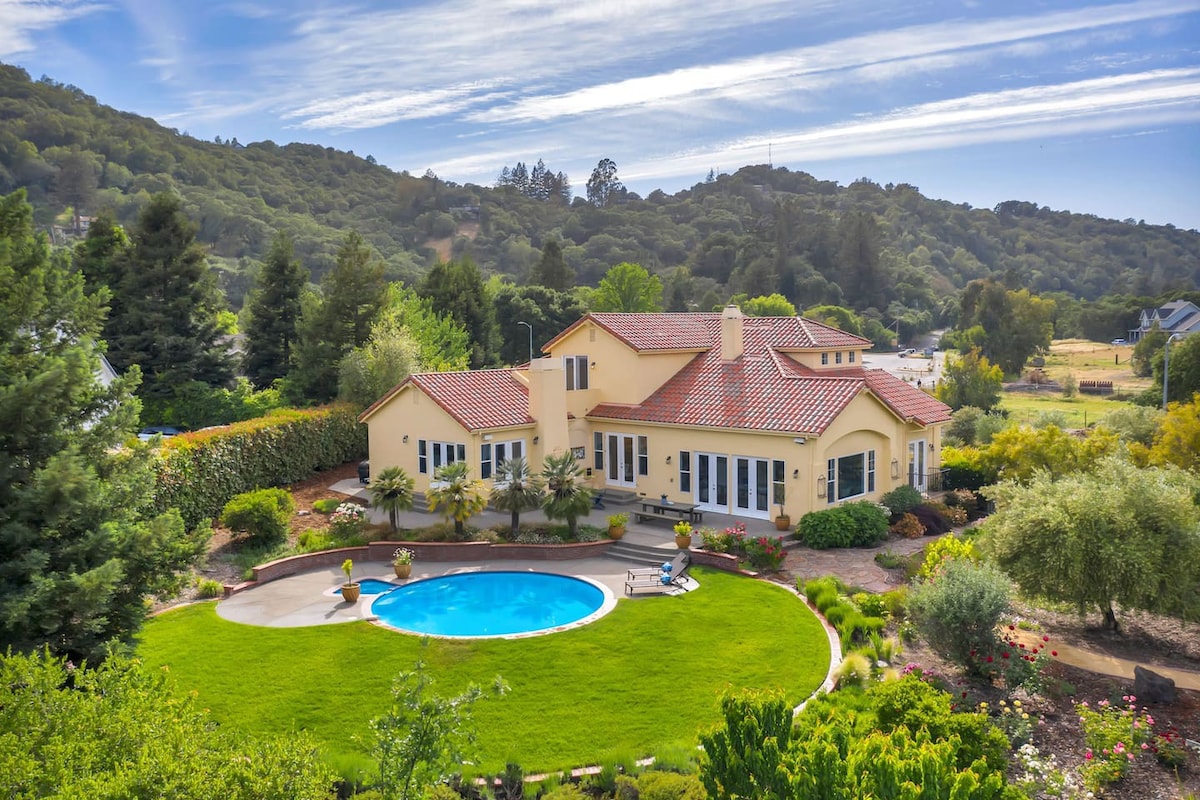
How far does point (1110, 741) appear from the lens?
1184cm

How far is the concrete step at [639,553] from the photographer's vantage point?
23.7m

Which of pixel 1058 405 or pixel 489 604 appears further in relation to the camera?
pixel 1058 405

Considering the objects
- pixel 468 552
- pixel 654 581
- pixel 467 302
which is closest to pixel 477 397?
pixel 468 552

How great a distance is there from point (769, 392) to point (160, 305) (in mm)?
28809

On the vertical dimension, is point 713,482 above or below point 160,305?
below

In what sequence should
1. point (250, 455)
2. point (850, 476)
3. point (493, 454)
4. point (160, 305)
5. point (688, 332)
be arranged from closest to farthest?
point (850, 476), point (250, 455), point (493, 454), point (688, 332), point (160, 305)

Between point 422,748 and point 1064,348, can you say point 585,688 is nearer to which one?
point 422,748

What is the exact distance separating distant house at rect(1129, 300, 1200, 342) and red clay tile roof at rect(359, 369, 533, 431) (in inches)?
3794

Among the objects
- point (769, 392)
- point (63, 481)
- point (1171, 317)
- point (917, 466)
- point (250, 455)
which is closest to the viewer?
point (63, 481)

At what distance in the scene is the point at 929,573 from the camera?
18.6m

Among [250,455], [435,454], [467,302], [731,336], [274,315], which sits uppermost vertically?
[467,302]

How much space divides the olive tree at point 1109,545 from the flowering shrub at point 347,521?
1698cm

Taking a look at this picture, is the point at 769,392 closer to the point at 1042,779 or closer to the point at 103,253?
the point at 1042,779

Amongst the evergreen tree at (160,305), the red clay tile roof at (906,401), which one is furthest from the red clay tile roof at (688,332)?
the evergreen tree at (160,305)
